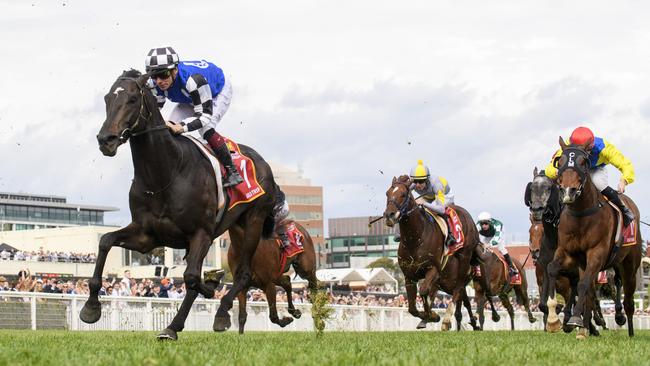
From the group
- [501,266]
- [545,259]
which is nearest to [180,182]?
[545,259]

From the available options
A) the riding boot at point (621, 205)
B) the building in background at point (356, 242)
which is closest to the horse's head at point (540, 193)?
the riding boot at point (621, 205)

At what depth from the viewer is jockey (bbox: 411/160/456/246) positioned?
17.5m

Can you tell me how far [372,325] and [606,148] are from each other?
13754mm

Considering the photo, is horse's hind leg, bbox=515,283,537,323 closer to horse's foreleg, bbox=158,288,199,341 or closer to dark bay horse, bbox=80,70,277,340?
dark bay horse, bbox=80,70,277,340

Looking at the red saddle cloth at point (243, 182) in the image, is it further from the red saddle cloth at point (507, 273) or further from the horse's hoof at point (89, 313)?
the red saddle cloth at point (507, 273)

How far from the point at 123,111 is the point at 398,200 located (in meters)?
7.88

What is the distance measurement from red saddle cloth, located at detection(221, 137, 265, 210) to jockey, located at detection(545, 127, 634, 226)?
334 centimetres

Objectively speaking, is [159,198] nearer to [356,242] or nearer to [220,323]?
[220,323]

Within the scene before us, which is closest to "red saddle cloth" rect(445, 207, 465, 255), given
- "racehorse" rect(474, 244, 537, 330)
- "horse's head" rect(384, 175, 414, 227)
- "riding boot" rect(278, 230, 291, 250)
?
"horse's head" rect(384, 175, 414, 227)

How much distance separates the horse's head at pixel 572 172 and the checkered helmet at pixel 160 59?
4022mm

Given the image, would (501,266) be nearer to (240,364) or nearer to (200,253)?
(200,253)

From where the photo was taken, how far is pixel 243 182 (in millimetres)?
10844

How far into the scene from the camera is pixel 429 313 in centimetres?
1720

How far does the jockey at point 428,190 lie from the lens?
17484 mm
